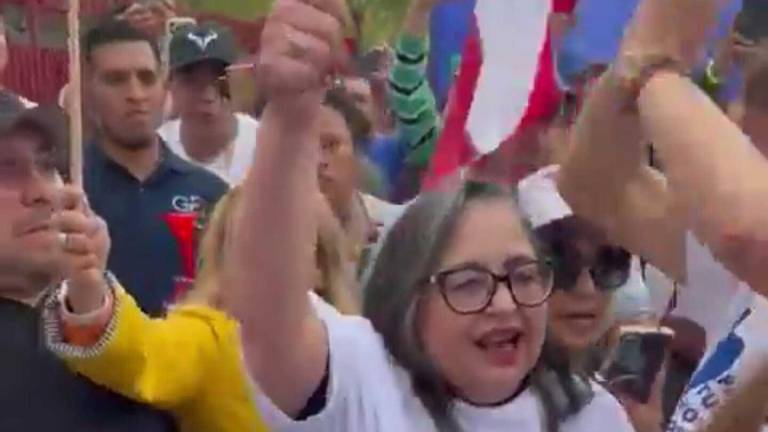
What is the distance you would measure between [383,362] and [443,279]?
15 cm

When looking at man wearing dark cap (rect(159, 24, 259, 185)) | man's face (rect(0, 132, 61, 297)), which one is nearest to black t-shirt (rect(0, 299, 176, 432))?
man's face (rect(0, 132, 61, 297))

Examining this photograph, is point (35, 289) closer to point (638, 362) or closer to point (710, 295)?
point (710, 295)

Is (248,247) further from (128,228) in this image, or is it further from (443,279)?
(128,228)

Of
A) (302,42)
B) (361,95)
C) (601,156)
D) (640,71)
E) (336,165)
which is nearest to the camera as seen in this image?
(640,71)

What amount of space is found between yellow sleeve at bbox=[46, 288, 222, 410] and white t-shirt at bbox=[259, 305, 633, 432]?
20cm

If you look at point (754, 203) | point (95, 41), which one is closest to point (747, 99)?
point (754, 203)

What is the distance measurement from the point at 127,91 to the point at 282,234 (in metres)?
2.43

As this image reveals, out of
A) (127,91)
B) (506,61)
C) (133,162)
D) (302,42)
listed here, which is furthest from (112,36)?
(302,42)

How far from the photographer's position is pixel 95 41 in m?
4.73

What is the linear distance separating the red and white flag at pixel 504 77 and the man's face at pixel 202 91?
7.13 ft

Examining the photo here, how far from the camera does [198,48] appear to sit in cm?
534

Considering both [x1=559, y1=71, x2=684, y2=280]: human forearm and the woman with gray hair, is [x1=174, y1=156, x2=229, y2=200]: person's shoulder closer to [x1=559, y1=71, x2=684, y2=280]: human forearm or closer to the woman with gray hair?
the woman with gray hair

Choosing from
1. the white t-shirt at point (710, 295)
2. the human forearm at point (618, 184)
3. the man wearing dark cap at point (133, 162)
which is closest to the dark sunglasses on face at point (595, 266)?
the white t-shirt at point (710, 295)

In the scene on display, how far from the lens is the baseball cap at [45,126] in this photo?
283 cm
